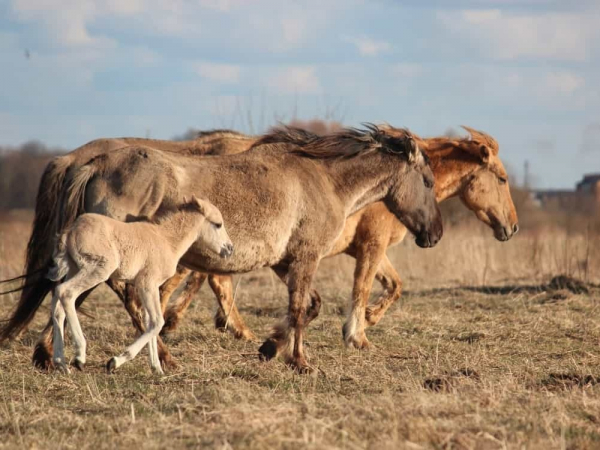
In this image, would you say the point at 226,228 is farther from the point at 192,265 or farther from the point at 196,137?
the point at 196,137

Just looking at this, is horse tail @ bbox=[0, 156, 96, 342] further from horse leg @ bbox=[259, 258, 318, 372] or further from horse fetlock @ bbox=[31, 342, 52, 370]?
horse leg @ bbox=[259, 258, 318, 372]

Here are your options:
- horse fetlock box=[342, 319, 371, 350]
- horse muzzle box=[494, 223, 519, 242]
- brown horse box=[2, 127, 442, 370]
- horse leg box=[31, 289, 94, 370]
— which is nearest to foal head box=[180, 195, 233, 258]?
brown horse box=[2, 127, 442, 370]

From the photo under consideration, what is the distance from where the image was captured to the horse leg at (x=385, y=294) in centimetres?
1015

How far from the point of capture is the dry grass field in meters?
5.11

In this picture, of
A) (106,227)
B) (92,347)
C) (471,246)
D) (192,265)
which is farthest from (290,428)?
(471,246)

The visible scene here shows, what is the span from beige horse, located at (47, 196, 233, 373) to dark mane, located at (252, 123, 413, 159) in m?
1.49

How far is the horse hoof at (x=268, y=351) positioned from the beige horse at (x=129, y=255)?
1.00 m

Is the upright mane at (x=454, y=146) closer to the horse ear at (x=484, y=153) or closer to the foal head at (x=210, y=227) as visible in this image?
the horse ear at (x=484, y=153)

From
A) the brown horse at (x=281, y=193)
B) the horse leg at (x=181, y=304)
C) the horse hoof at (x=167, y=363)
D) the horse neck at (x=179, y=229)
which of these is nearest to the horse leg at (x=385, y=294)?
the brown horse at (x=281, y=193)

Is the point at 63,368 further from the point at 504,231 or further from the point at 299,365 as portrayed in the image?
the point at 504,231

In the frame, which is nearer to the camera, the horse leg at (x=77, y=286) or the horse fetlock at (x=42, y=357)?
the horse leg at (x=77, y=286)

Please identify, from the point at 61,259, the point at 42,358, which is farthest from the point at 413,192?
Result: the point at 42,358

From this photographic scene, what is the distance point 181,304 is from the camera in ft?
33.9

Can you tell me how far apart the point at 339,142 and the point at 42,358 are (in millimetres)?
3350
